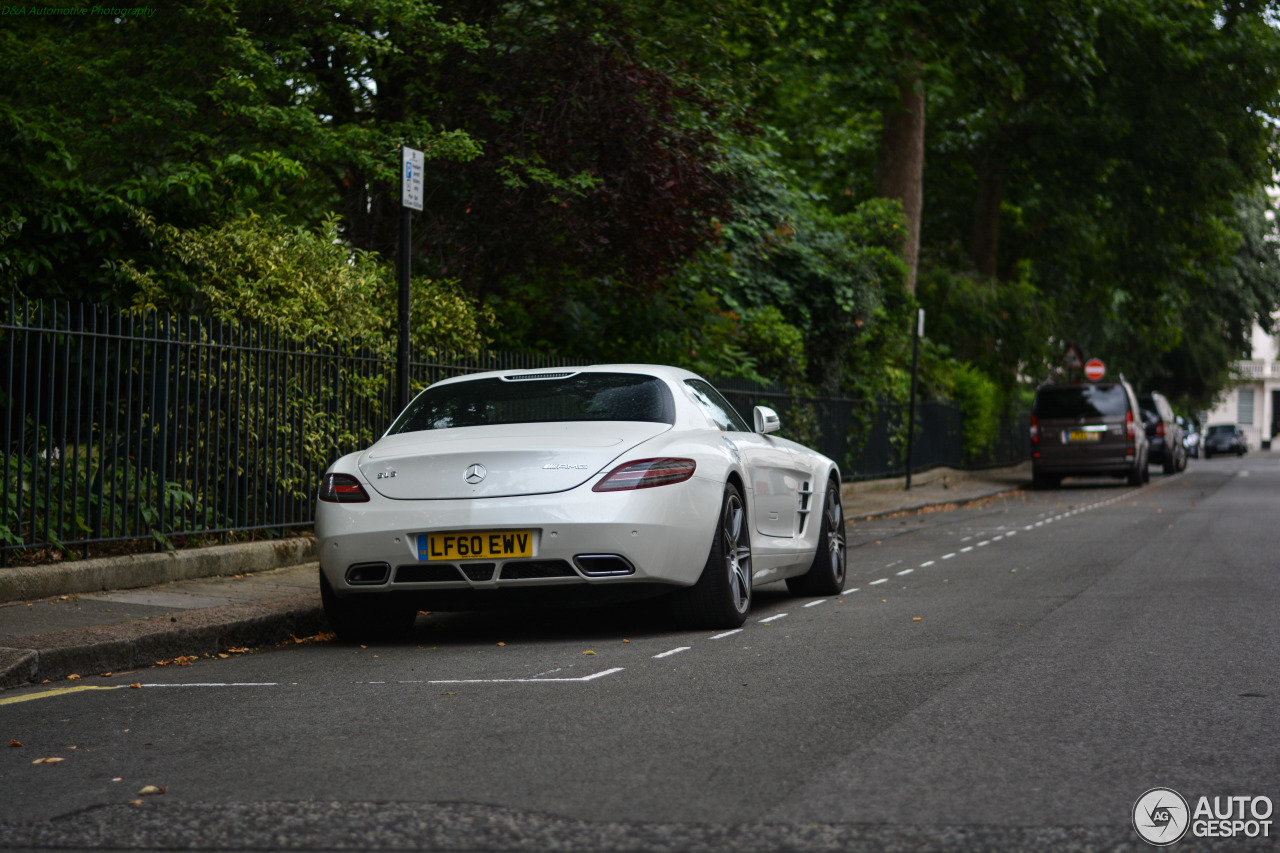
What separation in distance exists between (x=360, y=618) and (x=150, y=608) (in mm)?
1369

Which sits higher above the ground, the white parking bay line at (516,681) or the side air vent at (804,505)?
the side air vent at (804,505)

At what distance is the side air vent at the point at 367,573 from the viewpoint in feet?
24.1

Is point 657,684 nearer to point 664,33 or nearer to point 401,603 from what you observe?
point 401,603

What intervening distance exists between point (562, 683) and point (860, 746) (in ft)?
5.76

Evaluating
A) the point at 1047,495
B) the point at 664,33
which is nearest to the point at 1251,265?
the point at 1047,495

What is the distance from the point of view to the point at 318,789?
4285 mm

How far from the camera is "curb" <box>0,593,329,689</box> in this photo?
6594mm

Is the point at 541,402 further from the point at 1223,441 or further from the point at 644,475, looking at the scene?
the point at 1223,441

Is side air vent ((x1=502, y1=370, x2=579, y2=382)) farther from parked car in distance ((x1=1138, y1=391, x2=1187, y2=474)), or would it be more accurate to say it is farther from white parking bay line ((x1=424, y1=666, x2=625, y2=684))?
parked car in distance ((x1=1138, y1=391, x2=1187, y2=474))

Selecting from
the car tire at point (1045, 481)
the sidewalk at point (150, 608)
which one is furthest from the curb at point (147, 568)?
the car tire at point (1045, 481)

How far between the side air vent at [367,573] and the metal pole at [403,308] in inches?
133

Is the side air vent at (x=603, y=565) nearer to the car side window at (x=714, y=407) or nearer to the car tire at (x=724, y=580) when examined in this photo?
the car tire at (x=724, y=580)

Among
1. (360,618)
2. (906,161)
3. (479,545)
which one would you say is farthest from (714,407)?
(906,161)

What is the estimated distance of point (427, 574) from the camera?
23.9 feet
